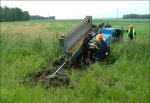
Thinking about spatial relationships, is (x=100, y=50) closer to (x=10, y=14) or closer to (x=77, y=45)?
(x=77, y=45)

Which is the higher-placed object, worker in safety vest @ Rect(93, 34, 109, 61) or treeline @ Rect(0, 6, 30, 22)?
treeline @ Rect(0, 6, 30, 22)

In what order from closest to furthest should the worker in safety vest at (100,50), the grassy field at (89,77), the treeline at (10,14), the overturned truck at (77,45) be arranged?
1. the grassy field at (89,77)
2. the overturned truck at (77,45)
3. the worker in safety vest at (100,50)
4. the treeline at (10,14)

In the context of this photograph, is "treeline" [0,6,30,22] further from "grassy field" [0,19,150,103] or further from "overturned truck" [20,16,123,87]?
"overturned truck" [20,16,123,87]

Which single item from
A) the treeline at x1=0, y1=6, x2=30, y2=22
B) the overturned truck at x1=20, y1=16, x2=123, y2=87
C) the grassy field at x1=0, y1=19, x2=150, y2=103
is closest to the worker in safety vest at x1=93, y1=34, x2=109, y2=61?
the overturned truck at x1=20, y1=16, x2=123, y2=87

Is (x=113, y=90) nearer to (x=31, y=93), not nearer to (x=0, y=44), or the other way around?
(x=31, y=93)

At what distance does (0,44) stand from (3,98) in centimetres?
682

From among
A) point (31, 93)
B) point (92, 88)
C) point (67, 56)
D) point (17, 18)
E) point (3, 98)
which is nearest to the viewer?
point (3, 98)

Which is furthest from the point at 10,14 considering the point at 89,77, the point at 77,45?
the point at 89,77

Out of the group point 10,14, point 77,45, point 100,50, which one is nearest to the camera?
point 100,50

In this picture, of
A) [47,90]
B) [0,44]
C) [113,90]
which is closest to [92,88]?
[113,90]

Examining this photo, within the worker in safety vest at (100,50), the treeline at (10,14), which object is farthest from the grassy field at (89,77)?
the treeline at (10,14)

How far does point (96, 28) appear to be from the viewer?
32.9ft

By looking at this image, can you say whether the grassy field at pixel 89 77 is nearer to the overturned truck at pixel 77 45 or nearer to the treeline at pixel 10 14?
Answer: the overturned truck at pixel 77 45

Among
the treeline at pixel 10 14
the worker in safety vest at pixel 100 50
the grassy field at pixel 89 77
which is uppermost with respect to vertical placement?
the treeline at pixel 10 14
